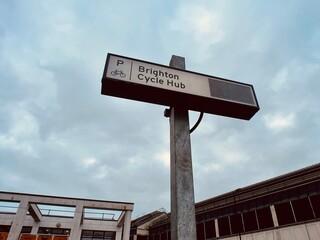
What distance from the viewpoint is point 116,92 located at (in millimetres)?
2533

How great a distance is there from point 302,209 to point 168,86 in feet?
54.1

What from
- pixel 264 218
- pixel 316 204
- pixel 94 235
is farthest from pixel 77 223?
pixel 316 204

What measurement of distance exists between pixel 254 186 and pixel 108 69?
18684mm

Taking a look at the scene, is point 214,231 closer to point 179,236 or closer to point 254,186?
point 254,186

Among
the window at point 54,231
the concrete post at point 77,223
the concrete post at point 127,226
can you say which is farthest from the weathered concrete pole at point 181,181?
the window at point 54,231

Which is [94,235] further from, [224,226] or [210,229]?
[224,226]

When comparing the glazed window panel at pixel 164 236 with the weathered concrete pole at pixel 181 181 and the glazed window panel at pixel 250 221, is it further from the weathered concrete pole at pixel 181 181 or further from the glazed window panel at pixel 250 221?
the weathered concrete pole at pixel 181 181

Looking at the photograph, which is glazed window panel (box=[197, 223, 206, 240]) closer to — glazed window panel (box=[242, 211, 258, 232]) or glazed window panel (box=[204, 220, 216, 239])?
glazed window panel (box=[204, 220, 216, 239])

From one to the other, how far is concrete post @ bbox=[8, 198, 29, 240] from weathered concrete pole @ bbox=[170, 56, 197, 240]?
671 inches

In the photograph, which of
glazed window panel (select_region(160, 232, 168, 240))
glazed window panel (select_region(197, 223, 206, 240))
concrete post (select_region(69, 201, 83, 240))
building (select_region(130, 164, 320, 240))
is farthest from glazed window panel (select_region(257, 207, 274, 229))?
concrete post (select_region(69, 201, 83, 240))

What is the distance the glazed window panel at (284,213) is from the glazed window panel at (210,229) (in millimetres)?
6069

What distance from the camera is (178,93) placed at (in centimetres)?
250

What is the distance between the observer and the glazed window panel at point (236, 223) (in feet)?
58.5

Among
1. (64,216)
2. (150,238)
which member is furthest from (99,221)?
(150,238)
